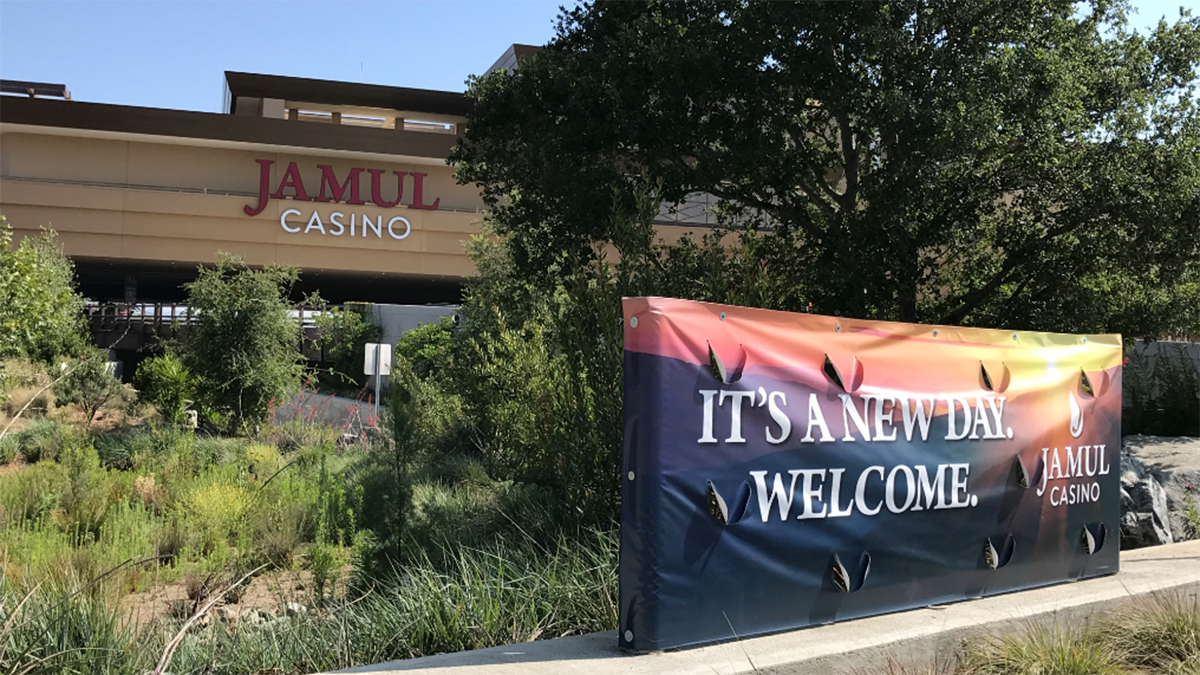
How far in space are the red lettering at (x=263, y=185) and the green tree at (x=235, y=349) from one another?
2089 centimetres

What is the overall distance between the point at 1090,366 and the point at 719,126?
7421mm

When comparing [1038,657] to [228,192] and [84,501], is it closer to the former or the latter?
[84,501]

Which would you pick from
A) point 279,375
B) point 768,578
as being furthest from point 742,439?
point 279,375

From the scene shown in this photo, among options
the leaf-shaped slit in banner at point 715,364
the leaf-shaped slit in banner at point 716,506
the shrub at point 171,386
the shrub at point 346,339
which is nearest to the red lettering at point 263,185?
the shrub at point 346,339

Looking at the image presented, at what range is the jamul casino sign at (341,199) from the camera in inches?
1594

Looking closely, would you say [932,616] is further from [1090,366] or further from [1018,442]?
[1090,366]

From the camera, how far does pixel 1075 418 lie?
260 inches

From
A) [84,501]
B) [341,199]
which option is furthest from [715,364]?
[341,199]

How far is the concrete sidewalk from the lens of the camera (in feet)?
13.9

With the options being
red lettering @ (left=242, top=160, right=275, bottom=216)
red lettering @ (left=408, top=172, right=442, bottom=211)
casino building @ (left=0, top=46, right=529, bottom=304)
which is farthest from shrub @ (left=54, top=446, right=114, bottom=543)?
red lettering @ (left=408, top=172, right=442, bottom=211)

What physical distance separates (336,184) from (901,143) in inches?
1312

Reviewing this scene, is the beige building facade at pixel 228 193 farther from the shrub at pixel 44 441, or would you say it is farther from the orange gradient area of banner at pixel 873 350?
the orange gradient area of banner at pixel 873 350

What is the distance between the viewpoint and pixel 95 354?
23047 millimetres

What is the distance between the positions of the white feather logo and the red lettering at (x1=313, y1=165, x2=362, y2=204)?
37956mm
